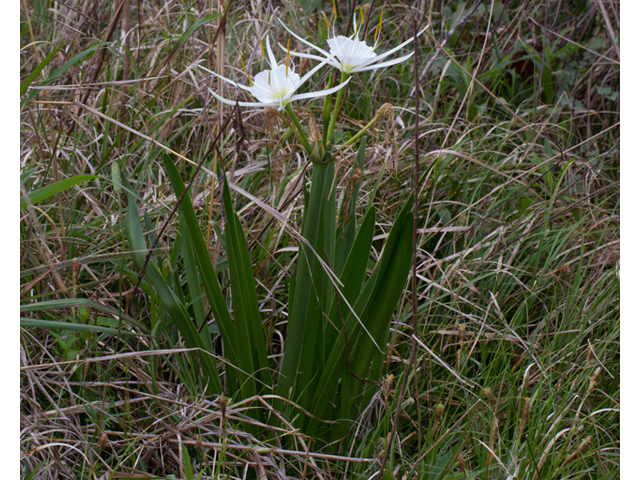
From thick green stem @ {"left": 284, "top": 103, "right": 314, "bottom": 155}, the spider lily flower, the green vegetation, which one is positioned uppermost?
the spider lily flower

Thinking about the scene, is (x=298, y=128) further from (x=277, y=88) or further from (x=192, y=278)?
(x=192, y=278)

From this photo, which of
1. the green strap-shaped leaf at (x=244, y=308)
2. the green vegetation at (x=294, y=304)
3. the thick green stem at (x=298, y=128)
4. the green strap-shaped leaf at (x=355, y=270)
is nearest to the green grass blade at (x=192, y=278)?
the green vegetation at (x=294, y=304)

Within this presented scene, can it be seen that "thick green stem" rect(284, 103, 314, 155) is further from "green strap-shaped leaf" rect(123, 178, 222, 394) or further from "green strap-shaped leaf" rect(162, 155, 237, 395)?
"green strap-shaped leaf" rect(123, 178, 222, 394)

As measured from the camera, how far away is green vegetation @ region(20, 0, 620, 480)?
1097 millimetres

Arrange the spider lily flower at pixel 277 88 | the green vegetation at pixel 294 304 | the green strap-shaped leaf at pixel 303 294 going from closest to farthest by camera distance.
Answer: the spider lily flower at pixel 277 88, the green strap-shaped leaf at pixel 303 294, the green vegetation at pixel 294 304

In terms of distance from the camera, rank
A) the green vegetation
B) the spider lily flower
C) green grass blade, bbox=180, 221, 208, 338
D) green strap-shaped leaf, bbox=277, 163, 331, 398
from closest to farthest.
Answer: the spider lily flower < green strap-shaped leaf, bbox=277, 163, 331, 398 < the green vegetation < green grass blade, bbox=180, 221, 208, 338

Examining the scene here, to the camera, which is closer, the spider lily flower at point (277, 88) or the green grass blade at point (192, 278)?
the spider lily flower at point (277, 88)

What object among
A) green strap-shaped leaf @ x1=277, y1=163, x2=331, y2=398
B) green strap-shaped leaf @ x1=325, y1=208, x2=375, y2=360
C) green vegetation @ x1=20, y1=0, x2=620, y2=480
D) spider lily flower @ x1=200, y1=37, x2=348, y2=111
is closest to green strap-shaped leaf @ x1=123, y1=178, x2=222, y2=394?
green vegetation @ x1=20, y1=0, x2=620, y2=480

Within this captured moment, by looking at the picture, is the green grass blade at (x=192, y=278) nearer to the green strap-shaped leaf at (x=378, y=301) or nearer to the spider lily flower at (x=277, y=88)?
the green strap-shaped leaf at (x=378, y=301)

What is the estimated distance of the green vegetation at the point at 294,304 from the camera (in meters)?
1.10

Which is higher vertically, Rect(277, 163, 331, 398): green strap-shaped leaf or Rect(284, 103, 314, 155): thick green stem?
Rect(284, 103, 314, 155): thick green stem

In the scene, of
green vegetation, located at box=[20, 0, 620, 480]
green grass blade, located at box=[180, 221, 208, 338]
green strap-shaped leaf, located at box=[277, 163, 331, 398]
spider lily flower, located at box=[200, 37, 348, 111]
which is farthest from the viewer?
green grass blade, located at box=[180, 221, 208, 338]

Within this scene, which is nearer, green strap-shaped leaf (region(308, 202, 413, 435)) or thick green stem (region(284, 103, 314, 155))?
thick green stem (region(284, 103, 314, 155))

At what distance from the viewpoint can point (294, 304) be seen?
3.57ft
